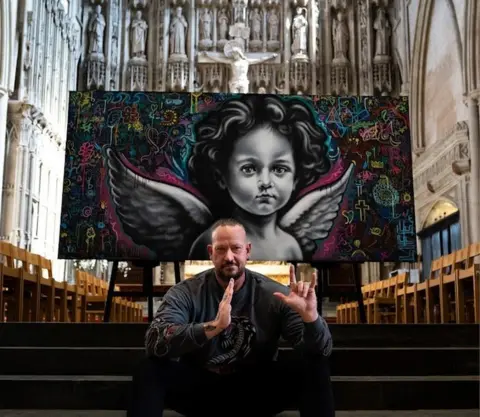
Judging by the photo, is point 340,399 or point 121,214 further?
point 121,214

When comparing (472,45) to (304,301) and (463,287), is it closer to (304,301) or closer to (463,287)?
(463,287)

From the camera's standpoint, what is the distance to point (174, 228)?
571cm

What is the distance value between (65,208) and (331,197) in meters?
2.24

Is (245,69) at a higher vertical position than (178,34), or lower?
lower

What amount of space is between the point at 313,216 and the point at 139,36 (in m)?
14.4

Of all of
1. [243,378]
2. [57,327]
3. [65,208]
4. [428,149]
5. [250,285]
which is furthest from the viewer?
[428,149]

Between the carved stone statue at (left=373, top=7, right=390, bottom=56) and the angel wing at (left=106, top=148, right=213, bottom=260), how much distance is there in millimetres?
14196

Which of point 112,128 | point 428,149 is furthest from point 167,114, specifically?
point 428,149

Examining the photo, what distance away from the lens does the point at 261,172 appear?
5.88 m

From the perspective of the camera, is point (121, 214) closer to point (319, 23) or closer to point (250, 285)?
point (250, 285)

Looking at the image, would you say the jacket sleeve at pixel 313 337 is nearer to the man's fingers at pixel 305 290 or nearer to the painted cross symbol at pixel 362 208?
the man's fingers at pixel 305 290

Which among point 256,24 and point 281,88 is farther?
point 256,24

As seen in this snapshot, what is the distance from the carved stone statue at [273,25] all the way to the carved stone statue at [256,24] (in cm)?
28

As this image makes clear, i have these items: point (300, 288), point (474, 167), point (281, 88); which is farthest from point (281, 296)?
point (281, 88)
